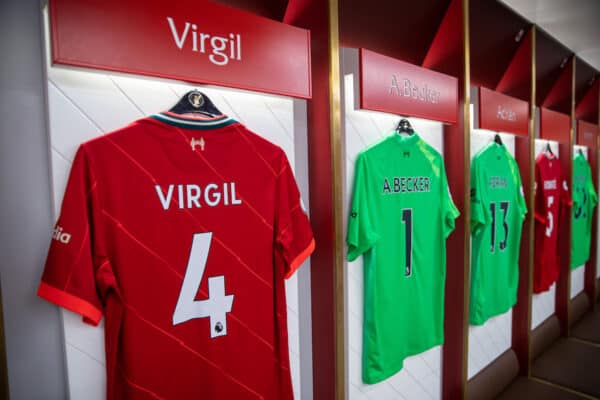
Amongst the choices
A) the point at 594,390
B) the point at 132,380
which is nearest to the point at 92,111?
the point at 132,380

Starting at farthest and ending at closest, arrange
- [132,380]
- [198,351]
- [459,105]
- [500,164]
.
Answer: [500,164]
[459,105]
[198,351]
[132,380]

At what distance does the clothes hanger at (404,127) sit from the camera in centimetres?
160

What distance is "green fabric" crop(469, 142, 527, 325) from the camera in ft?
6.73

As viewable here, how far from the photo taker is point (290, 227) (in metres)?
1.19

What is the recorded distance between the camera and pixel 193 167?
1.01 m

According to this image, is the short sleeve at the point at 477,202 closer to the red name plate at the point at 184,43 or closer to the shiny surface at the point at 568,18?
the shiny surface at the point at 568,18

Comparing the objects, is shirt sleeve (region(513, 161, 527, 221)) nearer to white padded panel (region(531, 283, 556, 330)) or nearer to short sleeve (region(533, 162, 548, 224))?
short sleeve (region(533, 162, 548, 224))

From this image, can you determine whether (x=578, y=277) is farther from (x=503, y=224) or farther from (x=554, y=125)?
(x=503, y=224)

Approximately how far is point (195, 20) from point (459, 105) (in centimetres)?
142

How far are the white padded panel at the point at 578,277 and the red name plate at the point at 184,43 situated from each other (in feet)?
12.0

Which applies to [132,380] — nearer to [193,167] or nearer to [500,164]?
[193,167]

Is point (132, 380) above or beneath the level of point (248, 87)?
beneath

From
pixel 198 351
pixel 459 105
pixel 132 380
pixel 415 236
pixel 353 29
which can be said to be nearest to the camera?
pixel 132 380

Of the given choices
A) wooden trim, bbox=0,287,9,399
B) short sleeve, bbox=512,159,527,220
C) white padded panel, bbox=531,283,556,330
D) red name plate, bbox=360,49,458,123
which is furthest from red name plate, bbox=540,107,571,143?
wooden trim, bbox=0,287,9,399
